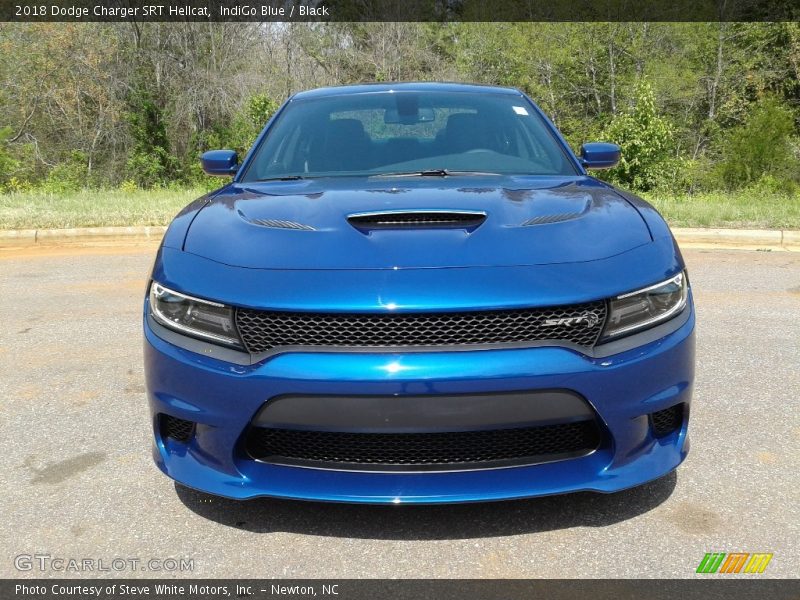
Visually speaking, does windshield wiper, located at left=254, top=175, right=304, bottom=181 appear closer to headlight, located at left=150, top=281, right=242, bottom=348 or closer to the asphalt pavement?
headlight, located at left=150, top=281, right=242, bottom=348

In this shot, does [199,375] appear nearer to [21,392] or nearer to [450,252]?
[450,252]

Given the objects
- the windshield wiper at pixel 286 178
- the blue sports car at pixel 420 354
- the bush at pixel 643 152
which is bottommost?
the bush at pixel 643 152

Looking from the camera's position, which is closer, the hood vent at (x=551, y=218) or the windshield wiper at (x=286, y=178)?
the hood vent at (x=551, y=218)

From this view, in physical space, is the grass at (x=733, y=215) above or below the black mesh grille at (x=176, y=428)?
below

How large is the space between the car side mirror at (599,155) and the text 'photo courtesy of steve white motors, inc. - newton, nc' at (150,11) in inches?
1125

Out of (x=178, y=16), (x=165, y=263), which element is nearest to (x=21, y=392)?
(x=165, y=263)

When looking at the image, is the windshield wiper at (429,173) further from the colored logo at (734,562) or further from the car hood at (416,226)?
the colored logo at (734,562)

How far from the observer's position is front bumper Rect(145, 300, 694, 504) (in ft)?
6.70

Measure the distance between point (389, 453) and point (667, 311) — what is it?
3.17 ft

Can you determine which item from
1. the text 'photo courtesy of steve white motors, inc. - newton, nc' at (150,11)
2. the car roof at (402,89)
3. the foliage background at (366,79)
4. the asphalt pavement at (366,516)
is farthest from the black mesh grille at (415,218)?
the text 'photo courtesy of steve white motors, inc. - newton, nc' at (150,11)

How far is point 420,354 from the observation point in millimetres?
2066

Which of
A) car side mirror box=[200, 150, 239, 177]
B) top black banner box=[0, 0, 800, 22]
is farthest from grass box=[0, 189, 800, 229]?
top black banner box=[0, 0, 800, 22]
